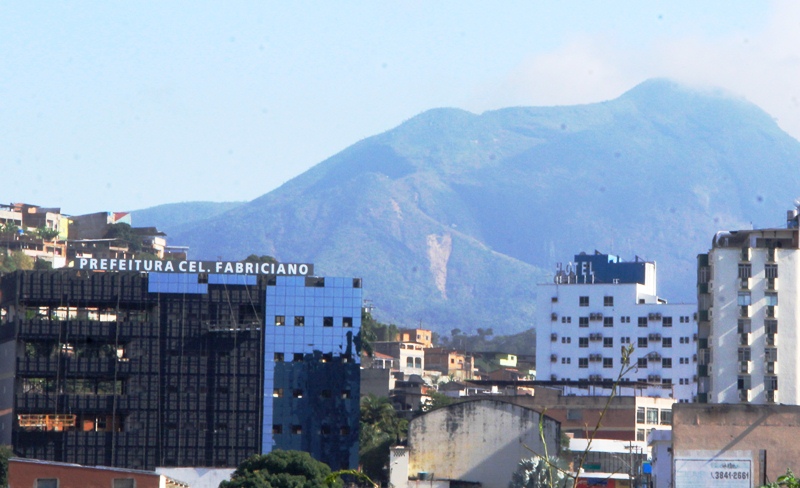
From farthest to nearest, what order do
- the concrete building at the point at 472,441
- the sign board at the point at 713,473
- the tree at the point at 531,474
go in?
the concrete building at the point at 472,441, the tree at the point at 531,474, the sign board at the point at 713,473

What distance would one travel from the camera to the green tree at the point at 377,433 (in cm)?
11012

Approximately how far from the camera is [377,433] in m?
120

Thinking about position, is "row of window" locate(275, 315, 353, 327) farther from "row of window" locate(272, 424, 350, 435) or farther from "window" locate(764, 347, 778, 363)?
"window" locate(764, 347, 778, 363)

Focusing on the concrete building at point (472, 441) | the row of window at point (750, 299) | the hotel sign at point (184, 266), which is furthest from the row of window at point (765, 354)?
the hotel sign at point (184, 266)

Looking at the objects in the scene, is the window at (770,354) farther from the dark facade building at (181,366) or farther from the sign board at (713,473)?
the sign board at (713,473)

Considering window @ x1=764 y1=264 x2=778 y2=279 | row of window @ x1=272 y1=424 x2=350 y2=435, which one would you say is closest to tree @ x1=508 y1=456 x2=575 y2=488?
row of window @ x1=272 y1=424 x2=350 y2=435

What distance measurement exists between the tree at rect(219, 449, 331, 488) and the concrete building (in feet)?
54.0

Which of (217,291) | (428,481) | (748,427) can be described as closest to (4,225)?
(217,291)

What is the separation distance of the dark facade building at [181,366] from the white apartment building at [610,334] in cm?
6595

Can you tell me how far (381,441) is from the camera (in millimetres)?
115875

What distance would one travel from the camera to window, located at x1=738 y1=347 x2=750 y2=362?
318 ft

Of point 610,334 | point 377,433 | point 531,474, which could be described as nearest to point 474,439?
point 531,474

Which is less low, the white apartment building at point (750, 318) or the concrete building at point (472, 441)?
the white apartment building at point (750, 318)

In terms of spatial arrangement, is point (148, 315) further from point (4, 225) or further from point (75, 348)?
point (4, 225)
